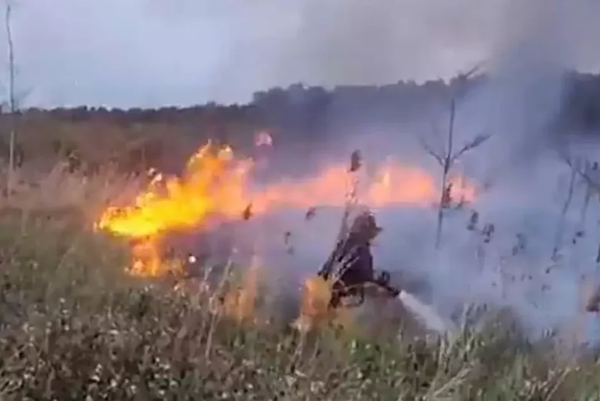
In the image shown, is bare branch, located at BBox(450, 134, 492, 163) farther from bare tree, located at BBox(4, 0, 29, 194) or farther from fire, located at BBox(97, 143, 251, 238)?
bare tree, located at BBox(4, 0, 29, 194)

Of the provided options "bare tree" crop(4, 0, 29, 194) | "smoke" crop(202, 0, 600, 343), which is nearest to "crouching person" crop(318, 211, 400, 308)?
"smoke" crop(202, 0, 600, 343)

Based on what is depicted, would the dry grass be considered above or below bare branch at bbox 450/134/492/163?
below

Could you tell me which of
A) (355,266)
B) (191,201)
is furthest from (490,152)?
(191,201)

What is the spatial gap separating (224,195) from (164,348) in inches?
14.2

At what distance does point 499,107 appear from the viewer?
2545 millimetres

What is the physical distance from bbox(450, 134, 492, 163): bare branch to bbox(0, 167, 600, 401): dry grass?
1.17 feet

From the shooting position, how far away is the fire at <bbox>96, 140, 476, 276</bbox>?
Result: 2527 millimetres

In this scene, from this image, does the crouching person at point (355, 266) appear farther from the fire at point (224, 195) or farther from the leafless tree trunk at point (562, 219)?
the leafless tree trunk at point (562, 219)

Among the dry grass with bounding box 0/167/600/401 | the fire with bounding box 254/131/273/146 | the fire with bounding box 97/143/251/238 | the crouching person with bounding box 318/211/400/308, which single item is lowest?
the dry grass with bounding box 0/167/600/401

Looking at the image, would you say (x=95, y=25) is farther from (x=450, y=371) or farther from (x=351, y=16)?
(x=450, y=371)

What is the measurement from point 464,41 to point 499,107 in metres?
0.15

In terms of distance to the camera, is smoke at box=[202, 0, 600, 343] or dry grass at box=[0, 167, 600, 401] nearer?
dry grass at box=[0, 167, 600, 401]

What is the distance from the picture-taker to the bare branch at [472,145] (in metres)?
2.54

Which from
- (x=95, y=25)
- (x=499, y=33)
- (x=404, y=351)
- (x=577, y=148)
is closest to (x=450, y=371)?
(x=404, y=351)
